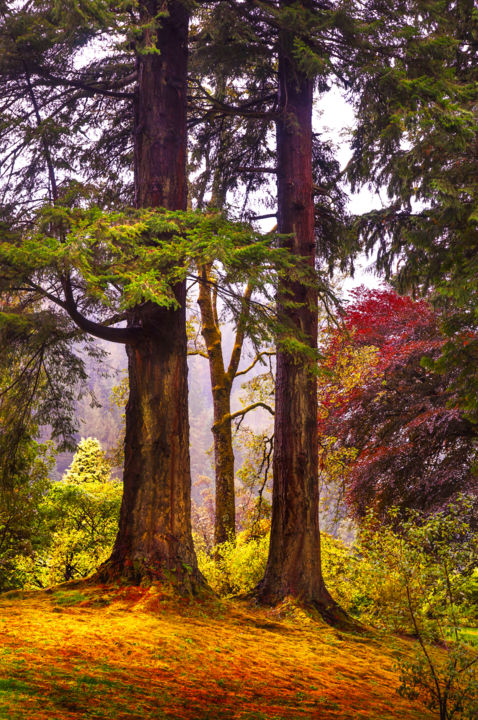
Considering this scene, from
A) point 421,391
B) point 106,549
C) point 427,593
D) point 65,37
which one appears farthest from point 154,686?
point 421,391

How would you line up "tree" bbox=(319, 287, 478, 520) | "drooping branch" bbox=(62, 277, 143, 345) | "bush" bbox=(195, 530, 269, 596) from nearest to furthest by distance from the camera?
"drooping branch" bbox=(62, 277, 143, 345) < "bush" bbox=(195, 530, 269, 596) < "tree" bbox=(319, 287, 478, 520)

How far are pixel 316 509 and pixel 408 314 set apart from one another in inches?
268

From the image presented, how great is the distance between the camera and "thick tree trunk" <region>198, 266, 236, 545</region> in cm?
1124

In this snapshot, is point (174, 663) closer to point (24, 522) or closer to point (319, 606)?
point (319, 606)

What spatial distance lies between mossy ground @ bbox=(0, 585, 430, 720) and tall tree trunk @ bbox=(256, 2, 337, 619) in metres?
0.73

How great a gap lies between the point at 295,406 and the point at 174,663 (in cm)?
359

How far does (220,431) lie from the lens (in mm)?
11648

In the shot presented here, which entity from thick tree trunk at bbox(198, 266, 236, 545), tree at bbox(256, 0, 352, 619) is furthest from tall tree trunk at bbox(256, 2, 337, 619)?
thick tree trunk at bbox(198, 266, 236, 545)

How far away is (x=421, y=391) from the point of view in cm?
1119

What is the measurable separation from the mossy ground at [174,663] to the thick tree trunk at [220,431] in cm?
520

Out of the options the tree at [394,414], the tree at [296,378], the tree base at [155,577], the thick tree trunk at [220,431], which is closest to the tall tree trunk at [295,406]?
the tree at [296,378]

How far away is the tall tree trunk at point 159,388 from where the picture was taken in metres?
5.61

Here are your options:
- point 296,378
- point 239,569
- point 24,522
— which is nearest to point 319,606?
point 239,569

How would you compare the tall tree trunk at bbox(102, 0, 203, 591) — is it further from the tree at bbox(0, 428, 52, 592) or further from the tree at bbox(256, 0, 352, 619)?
the tree at bbox(0, 428, 52, 592)
